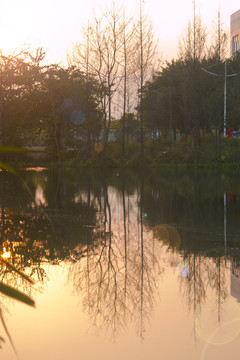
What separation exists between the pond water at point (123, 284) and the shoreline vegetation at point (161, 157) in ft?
73.0

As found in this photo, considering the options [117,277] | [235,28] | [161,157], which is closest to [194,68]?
[161,157]

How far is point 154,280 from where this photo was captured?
5.60 metres

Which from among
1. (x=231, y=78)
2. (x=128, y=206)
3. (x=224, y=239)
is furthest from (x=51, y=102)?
(x=224, y=239)

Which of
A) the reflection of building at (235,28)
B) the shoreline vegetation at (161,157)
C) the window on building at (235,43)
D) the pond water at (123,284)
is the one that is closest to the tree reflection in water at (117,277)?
the pond water at (123,284)

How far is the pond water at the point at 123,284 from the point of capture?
149 inches

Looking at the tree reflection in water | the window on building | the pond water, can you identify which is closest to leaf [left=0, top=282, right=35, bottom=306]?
the pond water

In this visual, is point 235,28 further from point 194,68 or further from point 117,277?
point 117,277

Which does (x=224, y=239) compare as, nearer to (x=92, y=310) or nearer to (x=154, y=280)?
(x=154, y=280)

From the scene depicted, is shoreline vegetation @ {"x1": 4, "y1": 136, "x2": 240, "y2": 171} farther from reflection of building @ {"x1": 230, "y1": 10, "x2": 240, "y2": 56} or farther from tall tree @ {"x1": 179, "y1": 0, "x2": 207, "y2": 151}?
reflection of building @ {"x1": 230, "y1": 10, "x2": 240, "y2": 56}

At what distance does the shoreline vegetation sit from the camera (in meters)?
33.5

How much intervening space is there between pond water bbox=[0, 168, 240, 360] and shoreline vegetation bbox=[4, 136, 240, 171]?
22265 mm

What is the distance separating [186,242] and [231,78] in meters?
42.5

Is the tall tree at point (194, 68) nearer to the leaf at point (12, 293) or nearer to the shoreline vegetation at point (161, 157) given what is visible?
the shoreline vegetation at point (161, 157)

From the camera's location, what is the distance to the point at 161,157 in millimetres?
34875
